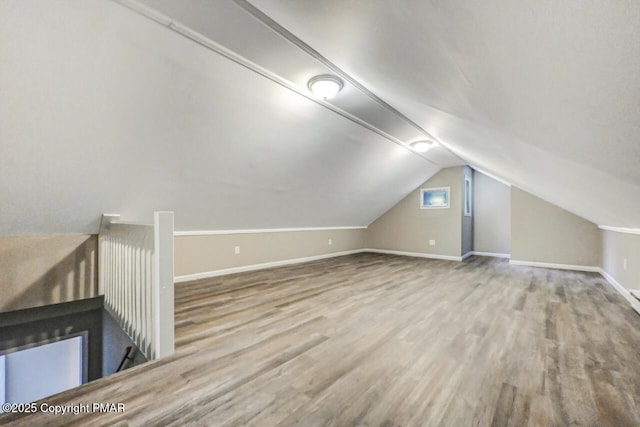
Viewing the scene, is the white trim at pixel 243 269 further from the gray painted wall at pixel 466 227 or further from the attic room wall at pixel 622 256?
the attic room wall at pixel 622 256

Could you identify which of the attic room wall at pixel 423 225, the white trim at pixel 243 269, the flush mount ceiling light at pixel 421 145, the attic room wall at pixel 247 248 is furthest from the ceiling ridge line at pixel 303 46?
the attic room wall at pixel 423 225

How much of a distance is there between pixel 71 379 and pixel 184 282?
1.81 meters

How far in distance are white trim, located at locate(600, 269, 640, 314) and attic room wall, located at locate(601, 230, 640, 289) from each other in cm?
5

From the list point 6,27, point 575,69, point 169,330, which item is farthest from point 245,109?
point 575,69

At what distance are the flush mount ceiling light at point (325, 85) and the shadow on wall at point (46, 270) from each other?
306 centimetres

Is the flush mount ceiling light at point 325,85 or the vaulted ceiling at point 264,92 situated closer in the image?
the vaulted ceiling at point 264,92

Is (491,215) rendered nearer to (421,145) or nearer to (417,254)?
(417,254)

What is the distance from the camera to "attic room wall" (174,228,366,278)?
387 centimetres

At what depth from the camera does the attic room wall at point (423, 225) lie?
5.96 m

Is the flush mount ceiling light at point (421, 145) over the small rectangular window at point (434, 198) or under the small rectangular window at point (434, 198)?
over

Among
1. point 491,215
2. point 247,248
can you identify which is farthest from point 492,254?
point 247,248

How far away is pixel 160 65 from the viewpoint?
193 cm

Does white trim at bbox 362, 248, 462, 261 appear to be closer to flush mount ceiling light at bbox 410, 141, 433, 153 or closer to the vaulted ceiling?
flush mount ceiling light at bbox 410, 141, 433, 153

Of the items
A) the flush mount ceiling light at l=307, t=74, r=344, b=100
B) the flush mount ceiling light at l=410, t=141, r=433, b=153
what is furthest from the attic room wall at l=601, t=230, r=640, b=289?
the flush mount ceiling light at l=307, t=74, r=344, b=100
